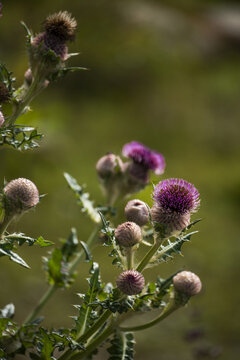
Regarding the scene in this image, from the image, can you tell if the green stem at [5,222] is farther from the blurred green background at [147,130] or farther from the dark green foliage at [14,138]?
the blurred green background at [147,130]

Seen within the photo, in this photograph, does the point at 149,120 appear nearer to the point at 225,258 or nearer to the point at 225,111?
A: the point at 225,111

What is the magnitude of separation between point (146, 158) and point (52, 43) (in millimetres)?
756

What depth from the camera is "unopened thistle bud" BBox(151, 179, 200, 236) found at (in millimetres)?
1298

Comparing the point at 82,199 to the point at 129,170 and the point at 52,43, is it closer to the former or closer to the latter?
the point at 129,170

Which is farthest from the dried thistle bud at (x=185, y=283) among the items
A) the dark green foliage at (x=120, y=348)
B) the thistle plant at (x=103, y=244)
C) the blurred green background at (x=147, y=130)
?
the blurred green background at (x=147, y=130)

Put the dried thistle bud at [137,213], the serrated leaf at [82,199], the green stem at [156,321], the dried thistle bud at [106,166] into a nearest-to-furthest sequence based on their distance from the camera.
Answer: the green stem at [156,321] → the dried thistle bud at [137,213] → the serrated leaf at [82,199] → the dried thistle bud at [106,166]

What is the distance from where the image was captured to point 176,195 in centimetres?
130

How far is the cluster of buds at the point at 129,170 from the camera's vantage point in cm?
201

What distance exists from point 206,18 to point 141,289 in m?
11.7

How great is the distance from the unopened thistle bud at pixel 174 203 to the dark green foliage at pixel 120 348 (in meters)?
0.33

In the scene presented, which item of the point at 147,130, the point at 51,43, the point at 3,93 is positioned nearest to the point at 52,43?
the point at 51,43

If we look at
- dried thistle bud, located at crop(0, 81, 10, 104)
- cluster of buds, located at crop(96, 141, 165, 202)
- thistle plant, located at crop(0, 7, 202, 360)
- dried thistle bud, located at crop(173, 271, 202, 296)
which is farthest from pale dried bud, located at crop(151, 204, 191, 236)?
cluster of buds, located at crop(96, 141, 165, 202)

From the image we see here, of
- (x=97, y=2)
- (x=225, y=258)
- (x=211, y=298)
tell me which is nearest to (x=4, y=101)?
(x=211, y=298)

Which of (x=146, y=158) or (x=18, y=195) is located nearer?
(x=18, y=195)
